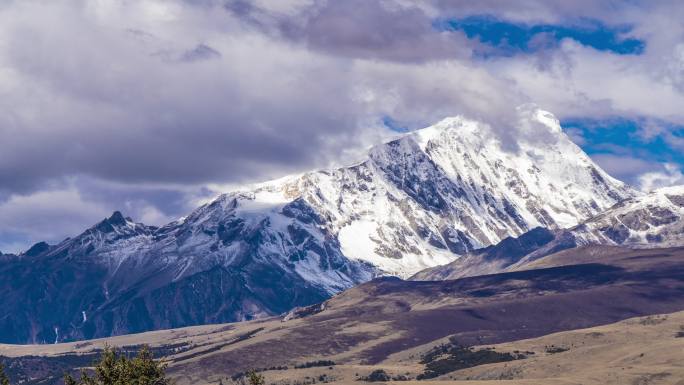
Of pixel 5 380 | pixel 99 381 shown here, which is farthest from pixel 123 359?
pixel 5 380

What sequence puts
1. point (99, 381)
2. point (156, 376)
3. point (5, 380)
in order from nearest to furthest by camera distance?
point (5, 380) < point (99, 381) < point (156, 376)

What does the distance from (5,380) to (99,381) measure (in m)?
17.6

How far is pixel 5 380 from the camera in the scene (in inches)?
6762

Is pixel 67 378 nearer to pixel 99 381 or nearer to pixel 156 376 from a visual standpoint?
pixel 99 381

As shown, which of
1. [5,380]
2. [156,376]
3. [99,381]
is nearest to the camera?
[5,380]

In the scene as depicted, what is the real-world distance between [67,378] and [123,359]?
973cm

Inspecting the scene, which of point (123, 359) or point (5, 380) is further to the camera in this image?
point (123, 359)

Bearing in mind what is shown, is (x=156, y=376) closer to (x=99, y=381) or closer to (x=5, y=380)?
(x=99, y=381)

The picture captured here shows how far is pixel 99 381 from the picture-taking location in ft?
610

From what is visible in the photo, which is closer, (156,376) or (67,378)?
(67,378)

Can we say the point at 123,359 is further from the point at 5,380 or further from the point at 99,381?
the point at 5,380

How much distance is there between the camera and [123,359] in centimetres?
18800

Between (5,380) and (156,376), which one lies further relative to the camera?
(156,376)

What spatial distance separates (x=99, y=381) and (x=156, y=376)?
14290 millimetres
